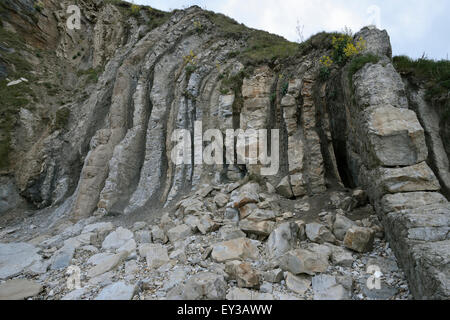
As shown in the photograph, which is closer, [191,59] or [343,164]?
[343,164]

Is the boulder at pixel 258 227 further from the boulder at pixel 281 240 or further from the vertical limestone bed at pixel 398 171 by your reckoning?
the vertical limestone bed at pixel 398 171

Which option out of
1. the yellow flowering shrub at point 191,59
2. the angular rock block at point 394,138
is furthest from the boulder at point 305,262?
the yellow flowering shrub at point 191,59

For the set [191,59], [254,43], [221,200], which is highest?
[254,43]

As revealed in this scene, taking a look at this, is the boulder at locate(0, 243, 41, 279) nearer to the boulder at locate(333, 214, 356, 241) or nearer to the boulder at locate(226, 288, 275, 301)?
the boulder at locate(226, 288, 275, 301)

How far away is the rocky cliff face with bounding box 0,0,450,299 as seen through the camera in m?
4.02

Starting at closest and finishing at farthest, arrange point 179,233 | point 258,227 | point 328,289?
point 328,289
point 258,227
point 179,233

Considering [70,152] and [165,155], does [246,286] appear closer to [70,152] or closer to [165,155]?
[165,155]

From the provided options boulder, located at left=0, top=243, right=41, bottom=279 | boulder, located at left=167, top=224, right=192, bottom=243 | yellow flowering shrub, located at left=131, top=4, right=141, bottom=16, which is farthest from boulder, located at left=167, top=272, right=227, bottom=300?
yellow flowering shrub, located at left=131, top=4, right=141, bottom=16

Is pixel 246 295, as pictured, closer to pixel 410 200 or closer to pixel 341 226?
pixel 341 226

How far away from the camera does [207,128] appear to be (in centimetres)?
886

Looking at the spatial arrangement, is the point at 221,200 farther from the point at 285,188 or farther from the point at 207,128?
the point at 207,128

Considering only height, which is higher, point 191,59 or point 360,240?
point 191,59

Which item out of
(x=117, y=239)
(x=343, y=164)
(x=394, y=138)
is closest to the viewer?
(x=394, y=138)

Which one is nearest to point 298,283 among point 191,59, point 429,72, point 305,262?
point 305,262
